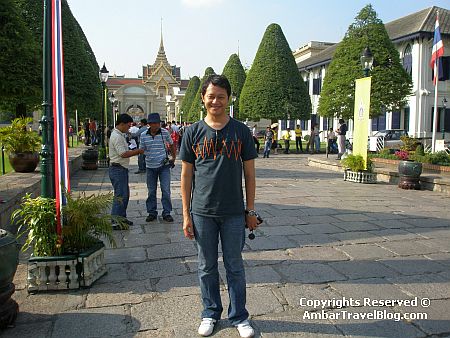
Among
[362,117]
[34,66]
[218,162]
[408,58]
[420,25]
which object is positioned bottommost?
[218,162]

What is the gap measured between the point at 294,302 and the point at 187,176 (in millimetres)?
1524

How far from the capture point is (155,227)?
6504 millimetres

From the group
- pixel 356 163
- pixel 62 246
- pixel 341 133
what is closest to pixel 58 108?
pixel 62 246

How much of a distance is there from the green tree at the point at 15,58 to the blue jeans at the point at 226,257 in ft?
24.9

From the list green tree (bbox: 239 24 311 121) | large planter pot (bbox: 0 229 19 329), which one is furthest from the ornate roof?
large planter pot (bbox: 0 229 19 329)

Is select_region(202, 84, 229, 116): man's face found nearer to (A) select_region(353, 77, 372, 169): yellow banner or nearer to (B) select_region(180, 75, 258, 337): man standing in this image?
(B) select_region(180, 75, 258, 337): man standing

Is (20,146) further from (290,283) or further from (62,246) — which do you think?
(290,283)

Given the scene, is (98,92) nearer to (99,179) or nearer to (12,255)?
(99,179)

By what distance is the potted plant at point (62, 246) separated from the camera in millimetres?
3900

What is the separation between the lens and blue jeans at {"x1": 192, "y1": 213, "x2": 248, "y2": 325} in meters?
3.10

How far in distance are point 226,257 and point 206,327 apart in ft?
1.78

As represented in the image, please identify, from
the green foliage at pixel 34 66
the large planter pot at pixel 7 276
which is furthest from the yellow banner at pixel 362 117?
the large planter pot at pixel 7 276

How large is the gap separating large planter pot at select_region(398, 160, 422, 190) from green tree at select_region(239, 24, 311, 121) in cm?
1562

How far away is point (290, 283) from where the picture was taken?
414 cm
